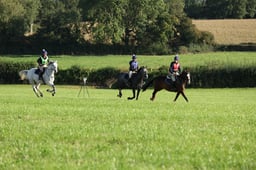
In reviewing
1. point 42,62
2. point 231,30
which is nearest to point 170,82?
point 42,62

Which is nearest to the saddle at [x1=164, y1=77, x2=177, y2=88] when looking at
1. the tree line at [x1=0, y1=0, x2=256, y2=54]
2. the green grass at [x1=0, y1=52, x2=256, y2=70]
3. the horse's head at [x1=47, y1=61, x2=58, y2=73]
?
the horse's head at [x1=47, y1=61, x2=58, y2=73]

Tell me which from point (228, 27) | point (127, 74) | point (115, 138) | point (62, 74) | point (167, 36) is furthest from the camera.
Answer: point (228, 27)

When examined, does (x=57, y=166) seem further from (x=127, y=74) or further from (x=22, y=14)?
(x=22, y=14)

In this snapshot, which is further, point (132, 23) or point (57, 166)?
point (132, 23)

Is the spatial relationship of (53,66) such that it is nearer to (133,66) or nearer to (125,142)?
(133,66)

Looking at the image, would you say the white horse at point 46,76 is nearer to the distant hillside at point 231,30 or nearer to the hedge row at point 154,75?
the hedge row at point 154,75

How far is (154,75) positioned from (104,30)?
32.4 meters

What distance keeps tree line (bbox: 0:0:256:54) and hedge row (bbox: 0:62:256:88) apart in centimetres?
2732

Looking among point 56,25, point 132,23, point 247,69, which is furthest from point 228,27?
point 247,69

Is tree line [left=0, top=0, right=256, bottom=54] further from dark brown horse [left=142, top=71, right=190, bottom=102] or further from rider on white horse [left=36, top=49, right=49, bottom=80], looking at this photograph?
dark brown horse [left=142, top=71, right=190, bottom=102]

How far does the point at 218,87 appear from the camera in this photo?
62.3m

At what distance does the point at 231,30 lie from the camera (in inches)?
4306

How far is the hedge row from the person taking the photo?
205 ft

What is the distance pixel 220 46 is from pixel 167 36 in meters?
9.90
